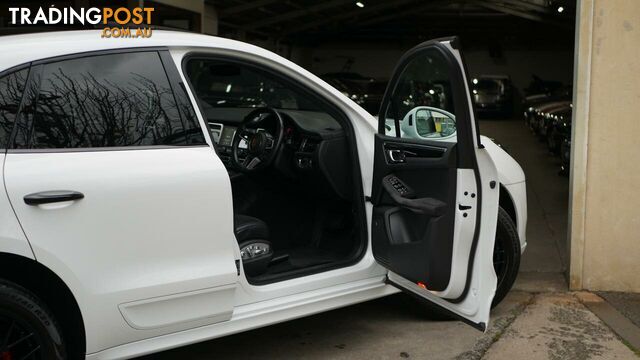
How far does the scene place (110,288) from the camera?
2.81 m

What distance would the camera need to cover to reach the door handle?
2.61m

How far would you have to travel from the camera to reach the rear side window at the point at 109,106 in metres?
2.84

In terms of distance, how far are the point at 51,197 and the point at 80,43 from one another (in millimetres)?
736

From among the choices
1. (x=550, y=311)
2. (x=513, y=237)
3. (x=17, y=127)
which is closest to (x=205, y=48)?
(x=17, y=127)

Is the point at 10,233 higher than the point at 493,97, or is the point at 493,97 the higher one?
the point at 493,97

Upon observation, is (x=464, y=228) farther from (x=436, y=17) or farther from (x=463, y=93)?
(x=436, y=17)

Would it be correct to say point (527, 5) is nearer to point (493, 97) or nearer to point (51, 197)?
point (493, 97)

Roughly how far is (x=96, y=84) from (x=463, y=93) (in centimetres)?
166

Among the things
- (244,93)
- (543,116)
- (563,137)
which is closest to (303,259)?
(244,93)

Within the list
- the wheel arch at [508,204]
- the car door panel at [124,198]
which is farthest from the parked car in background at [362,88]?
the car door panel at [124,198]

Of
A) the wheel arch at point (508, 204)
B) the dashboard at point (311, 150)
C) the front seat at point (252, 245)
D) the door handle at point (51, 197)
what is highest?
the dashboard at point (311, 150)

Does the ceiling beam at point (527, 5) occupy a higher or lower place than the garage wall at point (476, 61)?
higher

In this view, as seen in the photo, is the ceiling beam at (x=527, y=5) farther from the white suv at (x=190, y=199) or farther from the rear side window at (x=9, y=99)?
the rear side window at (x=9, y=99)

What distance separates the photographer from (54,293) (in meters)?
2.84
